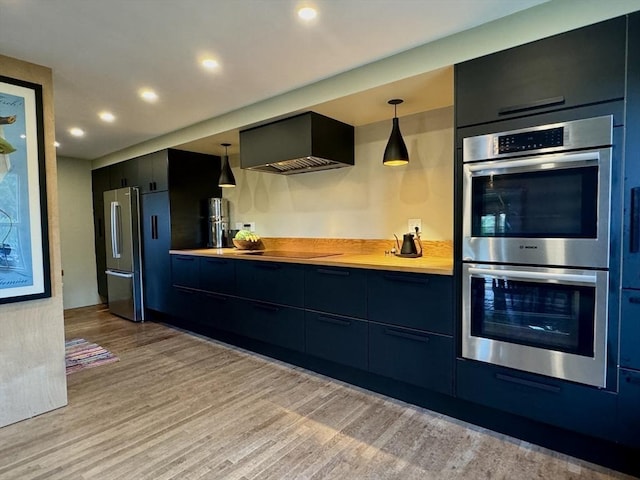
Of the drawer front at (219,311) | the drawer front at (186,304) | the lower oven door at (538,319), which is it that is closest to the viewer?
the lower oven door at (538,319)

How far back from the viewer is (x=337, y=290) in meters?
2.55

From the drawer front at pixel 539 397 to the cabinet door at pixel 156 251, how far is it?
131 inches

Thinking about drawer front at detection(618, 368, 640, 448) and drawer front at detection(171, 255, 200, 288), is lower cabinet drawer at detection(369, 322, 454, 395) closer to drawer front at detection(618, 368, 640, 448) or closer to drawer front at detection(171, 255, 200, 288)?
drawer front at detection(618, 368, 640, 448)

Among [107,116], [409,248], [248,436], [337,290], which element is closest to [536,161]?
[409,248]

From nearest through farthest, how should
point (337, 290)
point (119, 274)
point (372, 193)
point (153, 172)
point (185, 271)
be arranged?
point (337, 290), point (372, 193), point (185, 271), point (153, 172), point (119, 274)

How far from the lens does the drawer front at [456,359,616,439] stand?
1.63 m

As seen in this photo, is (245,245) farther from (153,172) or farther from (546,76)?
(546,76)

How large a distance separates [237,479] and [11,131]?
234cm

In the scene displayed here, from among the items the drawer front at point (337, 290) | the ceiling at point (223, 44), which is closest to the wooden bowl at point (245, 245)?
the drawer front at point (337, 290)

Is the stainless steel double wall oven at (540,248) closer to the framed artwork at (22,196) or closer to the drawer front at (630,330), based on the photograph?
the drawer front at (630,330)

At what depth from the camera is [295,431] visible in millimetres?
2037

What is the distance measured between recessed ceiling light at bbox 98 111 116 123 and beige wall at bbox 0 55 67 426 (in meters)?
0.94

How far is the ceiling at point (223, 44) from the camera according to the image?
1.71 m

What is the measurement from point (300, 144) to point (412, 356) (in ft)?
5.88
